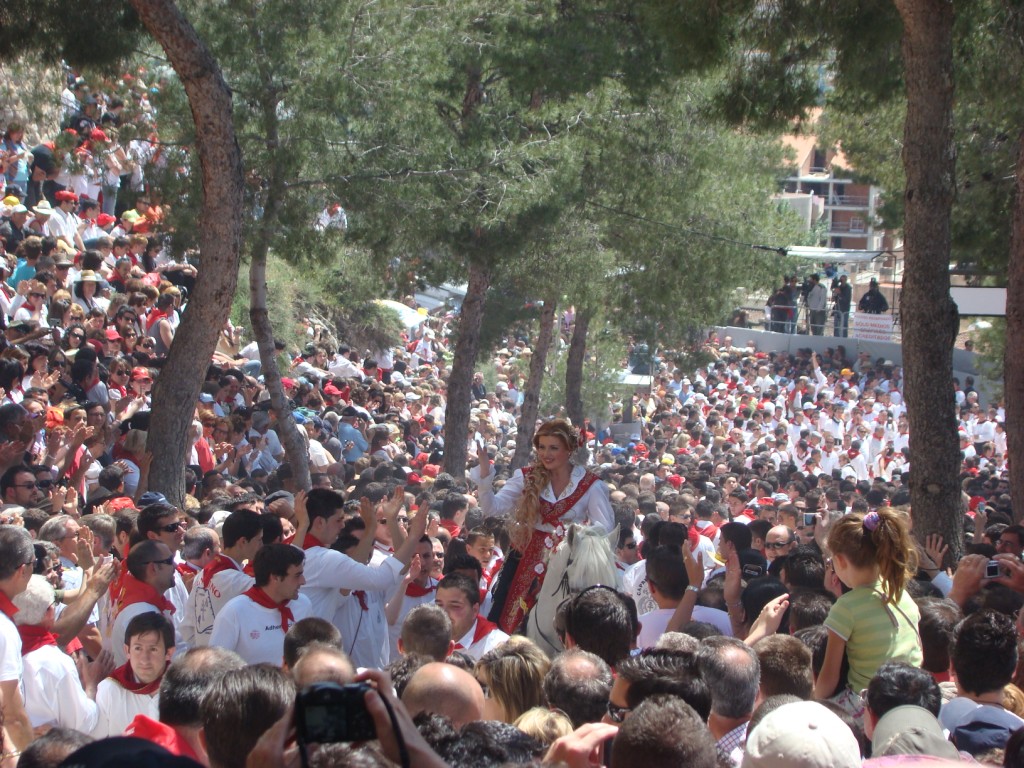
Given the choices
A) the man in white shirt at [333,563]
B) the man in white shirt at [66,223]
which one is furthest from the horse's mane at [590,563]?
the man in white shirt at [66,223]

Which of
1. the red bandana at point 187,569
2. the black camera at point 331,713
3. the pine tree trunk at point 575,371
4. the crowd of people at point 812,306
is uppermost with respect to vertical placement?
the crowd of people at point 812,306

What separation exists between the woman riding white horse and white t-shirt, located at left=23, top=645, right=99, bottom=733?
2.47 m

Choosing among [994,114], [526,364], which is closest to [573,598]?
[994,114]

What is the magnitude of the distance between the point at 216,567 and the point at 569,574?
71.8 inches

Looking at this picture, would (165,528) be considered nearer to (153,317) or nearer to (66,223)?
(153,317)

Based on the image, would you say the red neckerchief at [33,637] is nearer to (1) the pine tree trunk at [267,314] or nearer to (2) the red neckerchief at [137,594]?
(2) the red neckerchief at [137,594]

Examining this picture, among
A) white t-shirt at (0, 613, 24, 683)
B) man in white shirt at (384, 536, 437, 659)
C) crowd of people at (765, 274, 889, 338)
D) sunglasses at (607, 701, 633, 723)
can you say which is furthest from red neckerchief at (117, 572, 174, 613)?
crowd of people at (765, 274, 889, 338)

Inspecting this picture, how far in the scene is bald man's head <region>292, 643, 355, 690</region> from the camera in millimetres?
4137

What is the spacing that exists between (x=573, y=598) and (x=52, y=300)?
1170 centimetres

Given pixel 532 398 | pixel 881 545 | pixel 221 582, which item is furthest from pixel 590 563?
pixel 532 398

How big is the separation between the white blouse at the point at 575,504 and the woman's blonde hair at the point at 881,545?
5.63ft

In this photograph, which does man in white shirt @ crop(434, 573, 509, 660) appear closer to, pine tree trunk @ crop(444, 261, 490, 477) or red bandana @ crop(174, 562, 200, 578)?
red bandana @ crop(174, 562, 200, 578)

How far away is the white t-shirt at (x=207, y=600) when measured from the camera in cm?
626

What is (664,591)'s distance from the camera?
6234 mm
